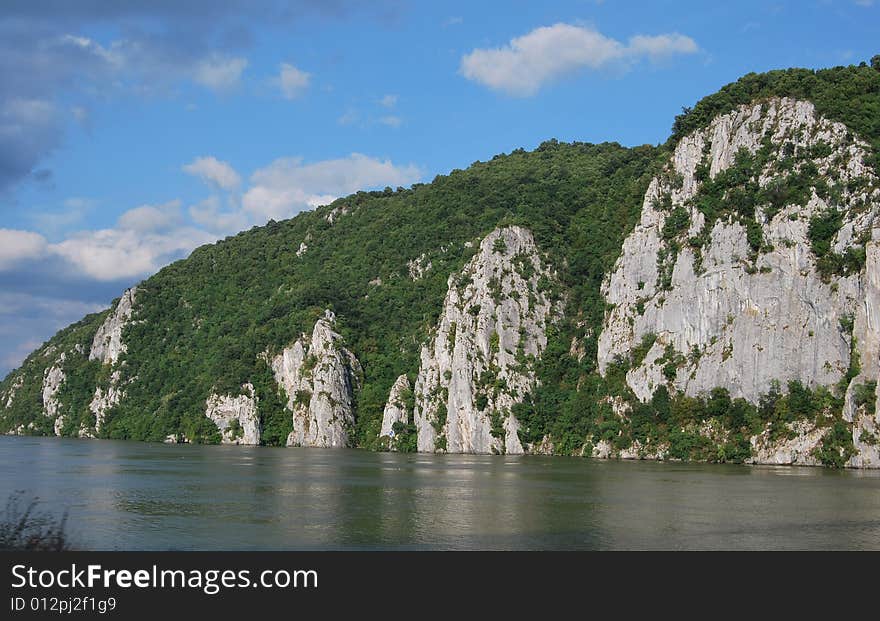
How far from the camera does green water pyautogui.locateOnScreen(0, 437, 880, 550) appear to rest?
1592 inches

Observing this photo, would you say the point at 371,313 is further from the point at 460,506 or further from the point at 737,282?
the point at 460,506

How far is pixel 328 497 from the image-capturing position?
5825 centimetres

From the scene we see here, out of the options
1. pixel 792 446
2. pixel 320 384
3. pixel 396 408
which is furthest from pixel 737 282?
pixel 320 384

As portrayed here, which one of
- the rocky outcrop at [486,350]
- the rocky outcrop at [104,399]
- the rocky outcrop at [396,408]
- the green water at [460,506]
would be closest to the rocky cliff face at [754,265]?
the green water at [460,506]

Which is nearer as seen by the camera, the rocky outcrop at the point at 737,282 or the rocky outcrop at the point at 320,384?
the rocky outcrop at the point at 737,282

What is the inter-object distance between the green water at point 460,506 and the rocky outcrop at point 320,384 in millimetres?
59570

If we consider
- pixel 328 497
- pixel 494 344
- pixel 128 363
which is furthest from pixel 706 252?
pixel 128 363

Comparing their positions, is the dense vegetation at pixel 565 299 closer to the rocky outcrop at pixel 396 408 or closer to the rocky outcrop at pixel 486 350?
the rocky outcrop at pixel 396 408

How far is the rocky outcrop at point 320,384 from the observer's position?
481 feet

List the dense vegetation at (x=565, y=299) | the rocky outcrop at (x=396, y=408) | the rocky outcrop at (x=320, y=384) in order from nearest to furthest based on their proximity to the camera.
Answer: the dense vegetation at (x=565, y=299), the rocky outcrop at (x=396, y=408), the rocky outcrop at (x=320, y=384)

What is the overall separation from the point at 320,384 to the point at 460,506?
9790 cm

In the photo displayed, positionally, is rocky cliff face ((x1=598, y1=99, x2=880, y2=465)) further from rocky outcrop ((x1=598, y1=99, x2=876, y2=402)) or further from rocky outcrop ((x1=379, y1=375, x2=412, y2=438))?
rocky outcrop ((x1=379, y1=375, x2=412, y2=438))
